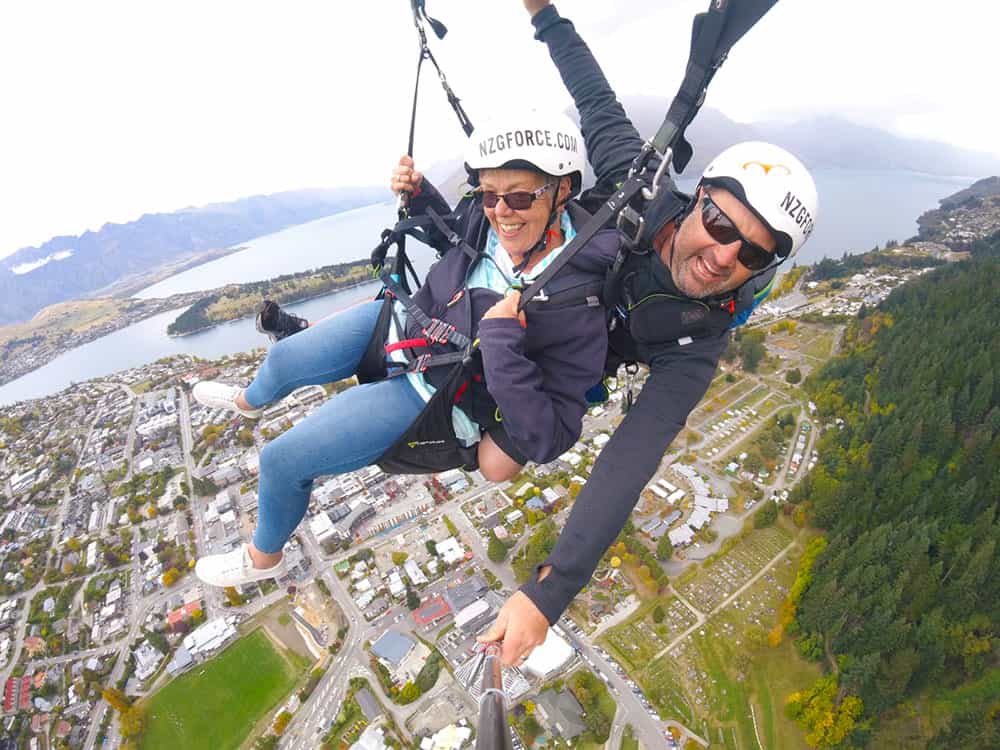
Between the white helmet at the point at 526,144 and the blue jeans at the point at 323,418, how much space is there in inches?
40.1

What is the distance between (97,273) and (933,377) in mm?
156496

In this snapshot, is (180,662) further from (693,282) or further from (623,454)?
(693,282)

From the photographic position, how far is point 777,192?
4.90ft

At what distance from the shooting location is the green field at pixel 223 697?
10508 millimetres

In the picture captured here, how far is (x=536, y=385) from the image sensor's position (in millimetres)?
1485

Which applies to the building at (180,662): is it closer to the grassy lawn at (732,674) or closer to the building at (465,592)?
the building at (465,592)

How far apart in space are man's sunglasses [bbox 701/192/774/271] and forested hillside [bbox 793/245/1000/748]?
12658 millimetres

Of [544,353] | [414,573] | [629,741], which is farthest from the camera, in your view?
[414,573]

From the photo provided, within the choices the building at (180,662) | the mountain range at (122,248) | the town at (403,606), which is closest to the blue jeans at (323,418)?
the town at (403,606)

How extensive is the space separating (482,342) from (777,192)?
3.70ft

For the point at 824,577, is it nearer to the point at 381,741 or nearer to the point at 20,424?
the point at 381,741

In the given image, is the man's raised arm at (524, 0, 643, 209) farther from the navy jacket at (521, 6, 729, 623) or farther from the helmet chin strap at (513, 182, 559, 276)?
the helmet chin strap at (513, 182, 559, 276)

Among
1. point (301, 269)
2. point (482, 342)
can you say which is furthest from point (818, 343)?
point (301, 269)

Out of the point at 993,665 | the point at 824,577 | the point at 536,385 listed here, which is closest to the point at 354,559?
the point at 824,577
